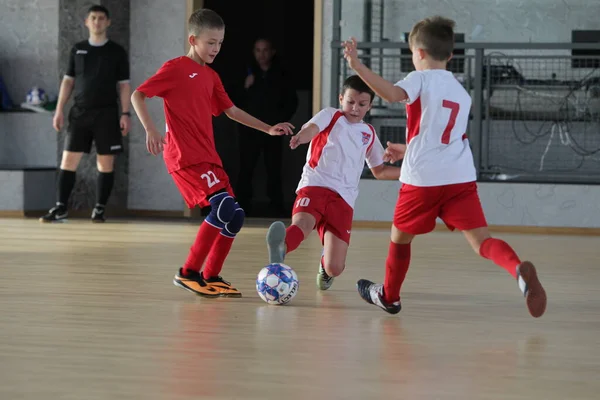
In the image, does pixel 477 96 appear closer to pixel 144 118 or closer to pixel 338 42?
pixel 338 42

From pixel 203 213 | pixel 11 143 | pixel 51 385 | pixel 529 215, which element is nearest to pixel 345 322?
pixel 51 385

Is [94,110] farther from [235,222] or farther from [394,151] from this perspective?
[394,151]

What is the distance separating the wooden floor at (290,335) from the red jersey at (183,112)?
0.56 meters

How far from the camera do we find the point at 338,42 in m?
8.58

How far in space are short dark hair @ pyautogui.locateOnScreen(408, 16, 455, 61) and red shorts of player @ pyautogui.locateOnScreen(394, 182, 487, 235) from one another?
454 mm

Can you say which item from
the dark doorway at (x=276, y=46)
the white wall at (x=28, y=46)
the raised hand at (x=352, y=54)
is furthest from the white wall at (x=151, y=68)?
the raised hand at (x=352, y=54)

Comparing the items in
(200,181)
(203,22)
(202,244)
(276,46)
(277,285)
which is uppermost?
(276,46)

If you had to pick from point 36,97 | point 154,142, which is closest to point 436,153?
point 154,142

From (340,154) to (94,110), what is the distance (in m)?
4.19

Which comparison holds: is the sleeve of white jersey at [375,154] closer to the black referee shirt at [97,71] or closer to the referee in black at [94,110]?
the referee in black at [94,110]

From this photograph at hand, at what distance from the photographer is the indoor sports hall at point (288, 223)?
2789 millimetres

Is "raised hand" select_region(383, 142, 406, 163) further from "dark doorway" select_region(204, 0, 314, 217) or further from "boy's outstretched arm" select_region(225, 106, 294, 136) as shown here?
"dark doorway" select_region(204, 0, 314, 217)

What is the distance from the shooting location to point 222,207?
415cm

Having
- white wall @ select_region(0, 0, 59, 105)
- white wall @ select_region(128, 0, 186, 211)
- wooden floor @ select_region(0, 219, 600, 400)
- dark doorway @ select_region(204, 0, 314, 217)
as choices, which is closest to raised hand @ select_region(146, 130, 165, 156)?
wooden floor @ select_region(0, 219, 600, 400)
